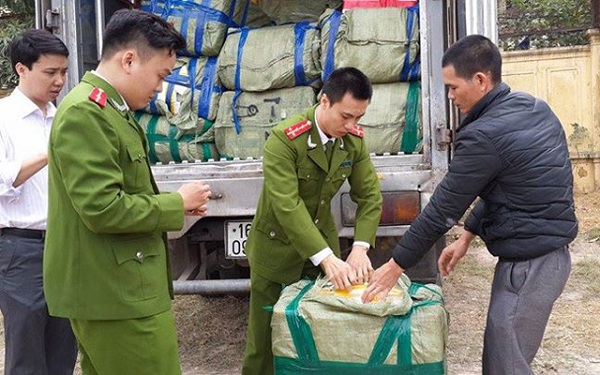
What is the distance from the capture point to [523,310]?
2375 millimetres

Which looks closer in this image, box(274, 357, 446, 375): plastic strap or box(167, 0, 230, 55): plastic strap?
box(274, 357, 446, 375): plastic strap

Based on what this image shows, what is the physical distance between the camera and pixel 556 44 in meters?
10.7

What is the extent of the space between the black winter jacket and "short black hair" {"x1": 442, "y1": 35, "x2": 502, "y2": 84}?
82 millimetres

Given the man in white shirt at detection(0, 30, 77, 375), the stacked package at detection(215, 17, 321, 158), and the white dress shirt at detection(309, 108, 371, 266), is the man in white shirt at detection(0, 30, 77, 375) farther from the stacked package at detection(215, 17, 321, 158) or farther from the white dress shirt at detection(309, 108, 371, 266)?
the stacked package at detection(215, 17, 321, 158)

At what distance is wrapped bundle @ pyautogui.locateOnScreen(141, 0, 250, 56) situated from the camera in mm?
4004

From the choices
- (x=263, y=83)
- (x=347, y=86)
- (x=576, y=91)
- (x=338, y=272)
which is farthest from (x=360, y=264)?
(x=576, y=91)

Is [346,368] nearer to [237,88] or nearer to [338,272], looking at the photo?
[338,272]

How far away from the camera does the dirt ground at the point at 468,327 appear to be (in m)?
3.78

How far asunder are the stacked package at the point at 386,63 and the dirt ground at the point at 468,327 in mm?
1245

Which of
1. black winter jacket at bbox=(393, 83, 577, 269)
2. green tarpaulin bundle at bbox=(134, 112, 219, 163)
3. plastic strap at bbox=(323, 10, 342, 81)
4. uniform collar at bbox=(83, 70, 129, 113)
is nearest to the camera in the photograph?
uniform collar at bbox=(83, 70, 129, 113)

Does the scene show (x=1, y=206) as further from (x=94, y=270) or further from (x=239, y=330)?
(x=239, y=330)

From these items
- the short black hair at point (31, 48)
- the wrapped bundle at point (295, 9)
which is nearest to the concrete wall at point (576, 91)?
the wrapped bundle at point (295, 9)

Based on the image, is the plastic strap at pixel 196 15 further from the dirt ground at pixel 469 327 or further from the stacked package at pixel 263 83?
the dirt ground at pixel 469 327

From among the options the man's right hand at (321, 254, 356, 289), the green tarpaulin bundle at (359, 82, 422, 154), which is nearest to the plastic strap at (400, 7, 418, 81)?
the green tarpaulin bundle at (359, 82, 422, 154)
